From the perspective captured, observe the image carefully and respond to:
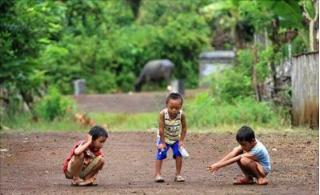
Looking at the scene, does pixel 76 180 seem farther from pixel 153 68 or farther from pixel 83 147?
pixel 153 68

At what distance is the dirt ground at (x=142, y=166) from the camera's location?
346 inches

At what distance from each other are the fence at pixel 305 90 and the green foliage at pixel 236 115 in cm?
93

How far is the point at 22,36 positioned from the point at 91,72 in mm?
19064

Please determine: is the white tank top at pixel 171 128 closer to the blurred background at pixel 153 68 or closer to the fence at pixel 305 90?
the fence at pixel 305 90

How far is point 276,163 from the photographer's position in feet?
36.7

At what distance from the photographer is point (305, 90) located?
1619 centimetres

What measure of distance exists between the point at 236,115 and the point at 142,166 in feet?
23.3

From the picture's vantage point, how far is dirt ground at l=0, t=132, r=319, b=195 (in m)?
8.78

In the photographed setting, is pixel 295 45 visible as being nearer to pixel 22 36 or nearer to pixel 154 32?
pixel 22 36

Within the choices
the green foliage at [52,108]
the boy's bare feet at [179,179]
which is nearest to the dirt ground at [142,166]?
the boy's bare feet at [179,179]

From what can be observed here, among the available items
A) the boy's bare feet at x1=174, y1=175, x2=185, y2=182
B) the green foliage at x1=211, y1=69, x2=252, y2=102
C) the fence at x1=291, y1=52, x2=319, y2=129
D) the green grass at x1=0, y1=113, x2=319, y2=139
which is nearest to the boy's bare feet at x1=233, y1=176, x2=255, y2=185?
the boy's bare feet at x1=174, y1=175, x2=185, y2=182

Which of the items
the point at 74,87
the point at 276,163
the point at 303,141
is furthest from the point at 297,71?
the point at 74,87

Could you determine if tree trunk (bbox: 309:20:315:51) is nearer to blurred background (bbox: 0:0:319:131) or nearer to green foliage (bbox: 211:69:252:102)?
blurred background (bbox: 0:0:319:131)

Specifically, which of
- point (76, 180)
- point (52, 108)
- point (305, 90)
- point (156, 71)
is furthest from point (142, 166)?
point (156, 71)
